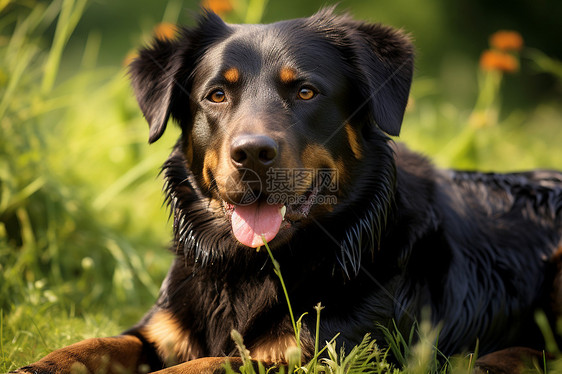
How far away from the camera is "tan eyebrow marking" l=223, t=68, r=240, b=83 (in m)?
2.93

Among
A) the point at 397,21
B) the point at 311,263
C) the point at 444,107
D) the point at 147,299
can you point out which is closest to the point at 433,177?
the point at 311,263

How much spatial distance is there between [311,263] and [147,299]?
1.65m

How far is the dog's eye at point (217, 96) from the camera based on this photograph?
2.98 metres

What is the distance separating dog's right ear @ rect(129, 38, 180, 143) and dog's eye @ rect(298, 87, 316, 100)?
2.35ft

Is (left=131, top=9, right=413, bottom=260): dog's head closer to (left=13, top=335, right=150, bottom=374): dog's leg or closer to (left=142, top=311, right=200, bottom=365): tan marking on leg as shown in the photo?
(left=142, top=311, right=200, bottom=365): tan marking on leg

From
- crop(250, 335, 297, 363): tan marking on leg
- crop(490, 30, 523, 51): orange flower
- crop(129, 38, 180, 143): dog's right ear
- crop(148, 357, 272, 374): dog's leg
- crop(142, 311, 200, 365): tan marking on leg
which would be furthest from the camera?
crop(490, 30, 523, 51): orange flower

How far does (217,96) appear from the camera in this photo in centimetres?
300

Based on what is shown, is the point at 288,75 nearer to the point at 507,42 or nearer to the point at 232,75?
the point at 232,75

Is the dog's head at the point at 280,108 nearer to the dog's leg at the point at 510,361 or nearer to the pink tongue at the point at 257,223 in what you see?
the pink tongue at the point at 257,223

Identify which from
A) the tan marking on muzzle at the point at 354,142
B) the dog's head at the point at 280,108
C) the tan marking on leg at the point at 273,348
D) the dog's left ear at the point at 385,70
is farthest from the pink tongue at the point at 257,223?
the dog's left ear at the point at 385,70

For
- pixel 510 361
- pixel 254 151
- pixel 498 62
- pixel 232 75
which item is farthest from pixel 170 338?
pixel 498 62

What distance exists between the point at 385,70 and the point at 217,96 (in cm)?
87

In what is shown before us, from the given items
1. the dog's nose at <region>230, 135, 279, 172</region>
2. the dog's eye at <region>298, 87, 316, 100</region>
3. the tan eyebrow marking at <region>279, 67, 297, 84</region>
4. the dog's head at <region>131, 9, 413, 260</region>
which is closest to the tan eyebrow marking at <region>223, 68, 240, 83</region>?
the dog's head at <region>131, 9, 413, 260</region>

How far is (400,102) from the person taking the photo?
301cm
